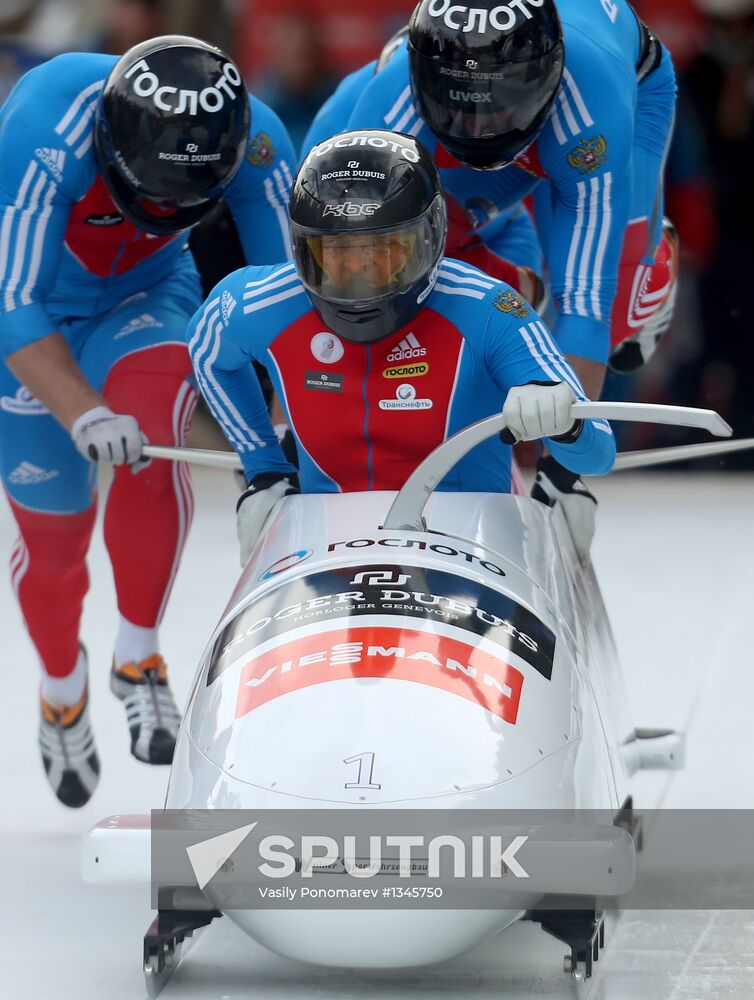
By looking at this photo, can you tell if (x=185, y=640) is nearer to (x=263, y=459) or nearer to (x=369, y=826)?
(x=263, y=459)

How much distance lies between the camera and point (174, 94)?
3490 mm

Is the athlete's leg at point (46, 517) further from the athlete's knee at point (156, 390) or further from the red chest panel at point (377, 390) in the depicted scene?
the red chest panel at point (377, 390)

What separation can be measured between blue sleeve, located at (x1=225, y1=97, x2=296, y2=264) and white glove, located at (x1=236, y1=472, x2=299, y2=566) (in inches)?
28.8

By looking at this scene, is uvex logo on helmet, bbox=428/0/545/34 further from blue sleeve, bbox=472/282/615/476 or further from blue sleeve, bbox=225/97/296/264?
blue sleeve, bbox=472/282/615/476

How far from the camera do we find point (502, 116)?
3.62 m

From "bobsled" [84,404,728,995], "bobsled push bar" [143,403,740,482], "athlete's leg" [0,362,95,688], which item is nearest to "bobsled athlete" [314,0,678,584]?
"bobsled push bar" [143,403,740,482]

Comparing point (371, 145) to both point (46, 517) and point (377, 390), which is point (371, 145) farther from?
point (46, 517)

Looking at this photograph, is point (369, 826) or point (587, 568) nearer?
point (369, 826)

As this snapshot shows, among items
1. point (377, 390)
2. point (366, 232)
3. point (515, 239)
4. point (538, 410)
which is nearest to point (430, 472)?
point (538, 410)

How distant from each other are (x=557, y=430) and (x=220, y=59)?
4.09 feet

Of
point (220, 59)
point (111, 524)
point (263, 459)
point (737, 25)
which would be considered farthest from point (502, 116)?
point (737, 25)

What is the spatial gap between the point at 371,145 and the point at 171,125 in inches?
23.2

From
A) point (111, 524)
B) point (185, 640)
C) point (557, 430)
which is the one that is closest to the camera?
point (557, 430)

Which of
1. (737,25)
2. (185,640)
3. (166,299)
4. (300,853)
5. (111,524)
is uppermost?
→ (300,853)
